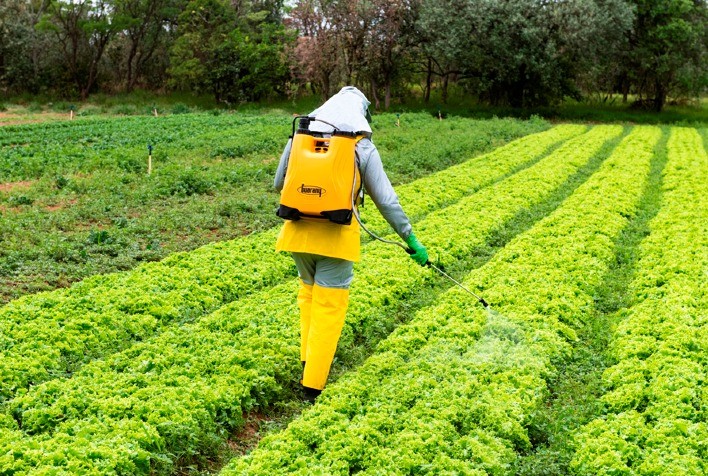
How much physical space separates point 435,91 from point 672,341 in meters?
49.5

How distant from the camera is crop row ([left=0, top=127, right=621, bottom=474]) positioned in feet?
19.9

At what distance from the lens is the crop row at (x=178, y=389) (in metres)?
6.05

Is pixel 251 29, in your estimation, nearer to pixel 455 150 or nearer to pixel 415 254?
pixel 455 150

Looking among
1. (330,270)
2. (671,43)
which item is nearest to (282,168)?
(330,270)

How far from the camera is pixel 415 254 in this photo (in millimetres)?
7406

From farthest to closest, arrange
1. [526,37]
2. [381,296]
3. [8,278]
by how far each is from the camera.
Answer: [526,37] → [8,278] → [381,296]

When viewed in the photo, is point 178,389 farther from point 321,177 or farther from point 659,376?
point 659,376

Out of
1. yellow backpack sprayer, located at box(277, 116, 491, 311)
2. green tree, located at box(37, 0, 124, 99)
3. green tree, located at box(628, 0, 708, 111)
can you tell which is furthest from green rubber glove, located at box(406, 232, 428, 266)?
green tree, located at box(37, 0, 124, 99)

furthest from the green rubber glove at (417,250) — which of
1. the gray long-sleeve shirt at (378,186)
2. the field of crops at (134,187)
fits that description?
the field of crops at (134,187)

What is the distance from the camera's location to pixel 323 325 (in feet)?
23.8

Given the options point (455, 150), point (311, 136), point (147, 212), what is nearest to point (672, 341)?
point (311, 136)

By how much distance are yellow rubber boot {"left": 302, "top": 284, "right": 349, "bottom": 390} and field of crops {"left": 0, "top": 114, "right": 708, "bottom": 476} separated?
1.13 feet

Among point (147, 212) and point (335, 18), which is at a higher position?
point (335, 18)

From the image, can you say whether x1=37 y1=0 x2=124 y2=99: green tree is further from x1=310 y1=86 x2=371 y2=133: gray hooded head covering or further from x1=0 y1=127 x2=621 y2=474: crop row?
x1=310 y1=86 x2=371 y2=133: gray hooded head covering
